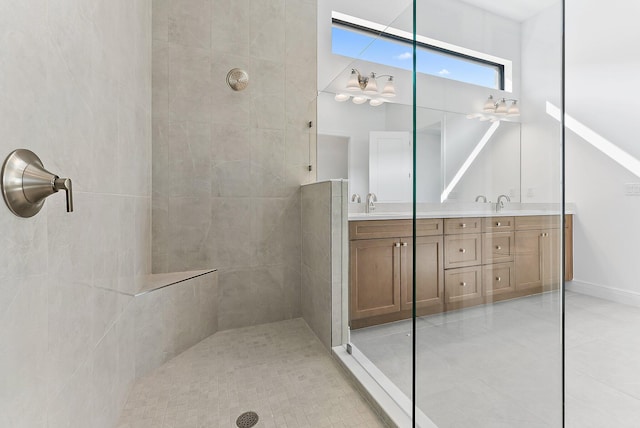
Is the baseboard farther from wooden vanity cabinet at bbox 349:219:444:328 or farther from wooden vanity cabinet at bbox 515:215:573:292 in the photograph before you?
wooden vanity cabinet at bbox 515:215:573:292

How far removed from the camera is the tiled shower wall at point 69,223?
567 millimetres

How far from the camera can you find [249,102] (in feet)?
7.27

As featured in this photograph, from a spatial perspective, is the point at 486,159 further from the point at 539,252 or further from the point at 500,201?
the point at 539,252

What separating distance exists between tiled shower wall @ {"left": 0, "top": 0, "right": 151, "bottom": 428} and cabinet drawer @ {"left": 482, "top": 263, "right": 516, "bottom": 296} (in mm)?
1176

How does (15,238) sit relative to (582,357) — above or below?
above

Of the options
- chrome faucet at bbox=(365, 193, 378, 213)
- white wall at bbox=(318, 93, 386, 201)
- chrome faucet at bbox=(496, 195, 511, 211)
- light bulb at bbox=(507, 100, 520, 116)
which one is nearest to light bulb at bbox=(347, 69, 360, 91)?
white wall at bbox=(318, 93, 386, 201)

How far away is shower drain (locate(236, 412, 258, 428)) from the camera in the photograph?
1212 mm

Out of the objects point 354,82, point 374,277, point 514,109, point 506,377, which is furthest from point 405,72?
point 506,377

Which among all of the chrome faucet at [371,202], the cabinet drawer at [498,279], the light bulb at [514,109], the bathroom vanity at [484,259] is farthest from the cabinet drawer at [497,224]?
the chrome faucet at [371,202]

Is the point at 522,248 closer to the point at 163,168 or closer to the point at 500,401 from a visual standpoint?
the point at 500,401

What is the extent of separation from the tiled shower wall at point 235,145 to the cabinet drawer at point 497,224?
5.38 feet

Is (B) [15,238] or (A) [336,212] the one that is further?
(A) [336,212]

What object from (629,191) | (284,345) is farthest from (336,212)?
(629,191)

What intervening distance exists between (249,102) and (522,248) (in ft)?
6.70
